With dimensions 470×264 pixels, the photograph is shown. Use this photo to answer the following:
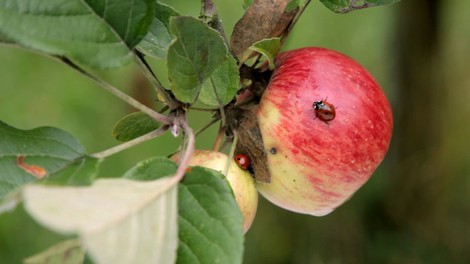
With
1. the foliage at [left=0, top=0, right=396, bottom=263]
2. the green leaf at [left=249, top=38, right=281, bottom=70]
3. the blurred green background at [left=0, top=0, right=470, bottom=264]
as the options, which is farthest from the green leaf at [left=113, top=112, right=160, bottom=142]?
the blurred green background at [left=0, top=0, right=470, bottom=264]

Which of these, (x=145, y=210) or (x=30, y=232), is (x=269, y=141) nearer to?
(x=145, y=210)

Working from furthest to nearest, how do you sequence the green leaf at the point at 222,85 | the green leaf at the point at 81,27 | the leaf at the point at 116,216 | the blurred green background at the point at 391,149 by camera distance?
the blurred green background at the point at 391,149
the green leaf at the point at 222,85
the green leaf at the point at 81,27
the leaf at the point at 116,216

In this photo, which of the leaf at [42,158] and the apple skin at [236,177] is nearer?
the leaf at [42,158]

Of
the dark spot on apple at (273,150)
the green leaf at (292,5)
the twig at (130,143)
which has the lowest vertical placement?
the dark spot on apple at (273,150)

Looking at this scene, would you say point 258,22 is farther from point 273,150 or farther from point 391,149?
point 391,149

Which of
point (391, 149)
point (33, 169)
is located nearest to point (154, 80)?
point (33, 169)

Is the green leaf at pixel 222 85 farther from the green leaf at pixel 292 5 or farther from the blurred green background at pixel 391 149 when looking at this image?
the blurred green background at pixel 391 149

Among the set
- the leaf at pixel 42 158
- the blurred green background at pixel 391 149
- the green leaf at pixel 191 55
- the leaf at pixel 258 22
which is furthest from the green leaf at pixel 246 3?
the blurred green background at pixel 391 149

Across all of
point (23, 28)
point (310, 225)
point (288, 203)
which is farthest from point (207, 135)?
point (23, 28)
